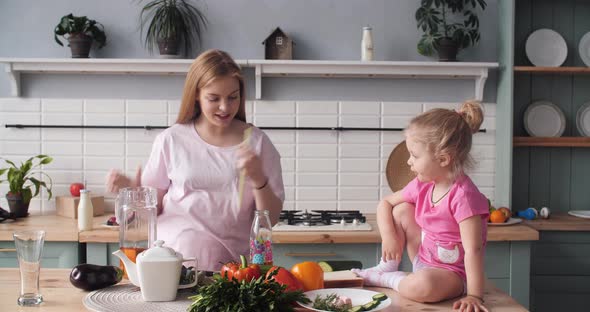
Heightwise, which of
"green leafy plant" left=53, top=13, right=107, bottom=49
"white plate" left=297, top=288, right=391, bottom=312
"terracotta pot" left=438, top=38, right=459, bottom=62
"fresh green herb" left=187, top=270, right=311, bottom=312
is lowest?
"white plate" left=297, top=288, right=391, bottom=312

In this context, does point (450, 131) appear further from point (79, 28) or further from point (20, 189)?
point (20, 189)

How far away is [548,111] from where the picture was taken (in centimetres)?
392

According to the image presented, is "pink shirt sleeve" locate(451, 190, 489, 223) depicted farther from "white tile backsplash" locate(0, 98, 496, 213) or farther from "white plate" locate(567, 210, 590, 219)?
"white plate" locate(567, 210, 590, 219)

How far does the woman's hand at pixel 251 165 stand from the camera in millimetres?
2121

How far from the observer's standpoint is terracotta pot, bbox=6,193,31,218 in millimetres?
3629

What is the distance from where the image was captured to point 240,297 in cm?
158

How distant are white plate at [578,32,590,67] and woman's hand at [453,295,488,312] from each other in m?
2.54

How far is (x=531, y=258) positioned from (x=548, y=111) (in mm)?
868

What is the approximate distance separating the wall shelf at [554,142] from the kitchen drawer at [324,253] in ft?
3.57

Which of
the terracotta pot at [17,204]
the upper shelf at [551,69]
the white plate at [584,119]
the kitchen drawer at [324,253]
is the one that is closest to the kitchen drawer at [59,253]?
the terracotta pot at [17,204]

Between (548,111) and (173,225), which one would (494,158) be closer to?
(548,111)

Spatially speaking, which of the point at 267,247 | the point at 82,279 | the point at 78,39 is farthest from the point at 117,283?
the point at 78,39

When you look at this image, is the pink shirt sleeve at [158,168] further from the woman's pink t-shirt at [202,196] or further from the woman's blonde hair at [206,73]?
the woman's blonde hair at [206,73]

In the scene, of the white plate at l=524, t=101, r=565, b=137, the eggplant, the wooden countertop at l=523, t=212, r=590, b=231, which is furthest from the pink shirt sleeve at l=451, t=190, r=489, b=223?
the white plate at l=524, t=101, r=565, b=137
